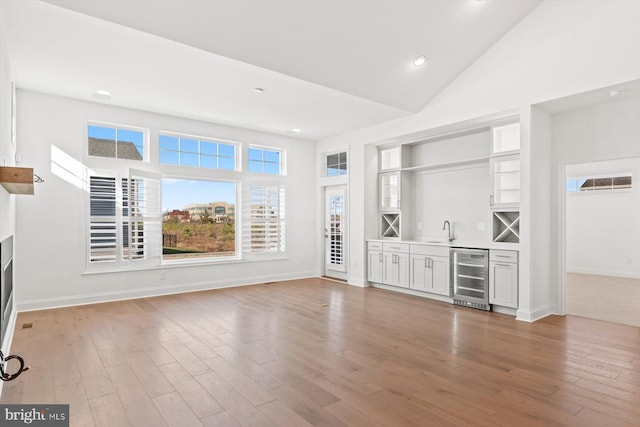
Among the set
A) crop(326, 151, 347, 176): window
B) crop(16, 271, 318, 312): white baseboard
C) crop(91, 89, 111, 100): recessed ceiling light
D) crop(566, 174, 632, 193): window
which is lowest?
crop(16, 271, 318, 312): white baseboard

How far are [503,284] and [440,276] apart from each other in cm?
98

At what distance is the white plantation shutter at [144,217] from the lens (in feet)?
19.0

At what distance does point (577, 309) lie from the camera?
5.14 meters

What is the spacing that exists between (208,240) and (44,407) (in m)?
5.57

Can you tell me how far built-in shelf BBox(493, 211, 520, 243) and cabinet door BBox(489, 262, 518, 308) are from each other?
447mm

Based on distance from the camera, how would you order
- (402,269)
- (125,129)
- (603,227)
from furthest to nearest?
1. (603,227)
2. (402,269)
3. (125,129)

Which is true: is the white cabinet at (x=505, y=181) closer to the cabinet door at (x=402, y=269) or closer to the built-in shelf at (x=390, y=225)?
the cabinet door at (x=402, y=269)

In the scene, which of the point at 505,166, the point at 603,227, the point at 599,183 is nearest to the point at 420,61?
the point at 505,166

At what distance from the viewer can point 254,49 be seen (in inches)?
156

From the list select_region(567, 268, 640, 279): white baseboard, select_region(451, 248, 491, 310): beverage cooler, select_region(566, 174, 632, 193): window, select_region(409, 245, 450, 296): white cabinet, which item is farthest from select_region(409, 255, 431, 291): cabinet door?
select_region(566, 174, 632, 193): window

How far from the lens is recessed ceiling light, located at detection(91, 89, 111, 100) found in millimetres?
5035

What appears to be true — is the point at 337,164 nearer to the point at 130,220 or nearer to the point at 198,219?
the point at 198,219

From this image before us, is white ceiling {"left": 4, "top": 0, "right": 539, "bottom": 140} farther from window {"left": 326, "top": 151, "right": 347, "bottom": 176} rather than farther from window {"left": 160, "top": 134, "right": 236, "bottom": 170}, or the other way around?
window {"left": 326, "top": 151, "right": 347, "bottom": 176}

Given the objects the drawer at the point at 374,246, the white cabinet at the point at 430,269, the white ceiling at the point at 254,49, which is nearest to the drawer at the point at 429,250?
the white cabinet at the point at 430,269
